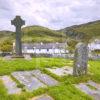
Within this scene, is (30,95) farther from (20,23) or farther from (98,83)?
(20,23)

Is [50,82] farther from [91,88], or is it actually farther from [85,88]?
[91,88]

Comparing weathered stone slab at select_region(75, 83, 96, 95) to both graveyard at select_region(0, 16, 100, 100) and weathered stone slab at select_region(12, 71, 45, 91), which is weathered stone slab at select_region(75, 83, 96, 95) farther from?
weathered stone slab at select_region(12, 71, 45, 91)

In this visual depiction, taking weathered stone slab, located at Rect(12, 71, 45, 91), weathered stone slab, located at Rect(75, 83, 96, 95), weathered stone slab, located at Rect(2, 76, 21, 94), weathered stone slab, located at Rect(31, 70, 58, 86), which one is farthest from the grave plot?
weathered stone slab, located at Rect(2, 76, 21, 94)

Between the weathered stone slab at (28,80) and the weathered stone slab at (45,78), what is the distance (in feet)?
1.25

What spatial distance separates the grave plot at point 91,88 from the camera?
1534 centimetres

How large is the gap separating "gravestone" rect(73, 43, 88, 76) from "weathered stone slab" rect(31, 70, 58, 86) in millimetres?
2008

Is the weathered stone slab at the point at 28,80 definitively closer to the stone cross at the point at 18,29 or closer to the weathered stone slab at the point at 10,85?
the weathered stone slab at the point at 10,85

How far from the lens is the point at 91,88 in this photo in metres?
16.5

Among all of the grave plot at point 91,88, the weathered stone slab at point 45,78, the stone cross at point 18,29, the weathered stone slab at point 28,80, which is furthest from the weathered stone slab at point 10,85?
the stone cross at point 18,29

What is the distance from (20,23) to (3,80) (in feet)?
46.9

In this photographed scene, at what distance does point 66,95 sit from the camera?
1440 cm

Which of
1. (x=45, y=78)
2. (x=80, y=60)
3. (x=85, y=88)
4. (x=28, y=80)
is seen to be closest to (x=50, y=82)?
(x=45, y=78)

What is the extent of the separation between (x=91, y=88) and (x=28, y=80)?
4020 millimetres

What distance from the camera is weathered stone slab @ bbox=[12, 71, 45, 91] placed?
50.8 ft
